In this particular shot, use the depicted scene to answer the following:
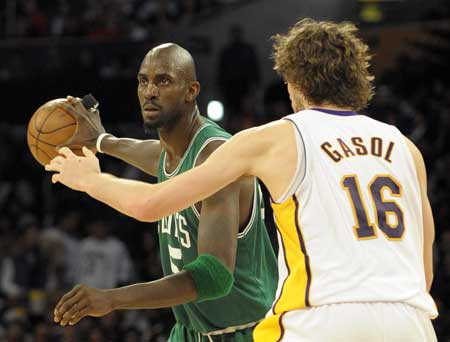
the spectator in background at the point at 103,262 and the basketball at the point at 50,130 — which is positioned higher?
the basketball at the point at 50,130

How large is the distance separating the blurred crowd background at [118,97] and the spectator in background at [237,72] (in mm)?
19

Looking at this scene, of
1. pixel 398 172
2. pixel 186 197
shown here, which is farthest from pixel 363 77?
pixel 186 197

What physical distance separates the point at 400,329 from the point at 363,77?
43.5 inches

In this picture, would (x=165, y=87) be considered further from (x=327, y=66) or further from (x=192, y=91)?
(x=327, y=66)

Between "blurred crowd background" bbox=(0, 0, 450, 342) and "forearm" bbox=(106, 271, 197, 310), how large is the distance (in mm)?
7207

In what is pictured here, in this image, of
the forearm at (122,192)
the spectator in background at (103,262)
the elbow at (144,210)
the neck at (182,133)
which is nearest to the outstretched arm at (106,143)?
the neck at (182,133)

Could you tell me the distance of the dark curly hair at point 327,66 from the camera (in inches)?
155

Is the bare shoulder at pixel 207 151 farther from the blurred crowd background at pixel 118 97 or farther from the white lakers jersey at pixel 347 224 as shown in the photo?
the blurred crowd background at pixel 118 97

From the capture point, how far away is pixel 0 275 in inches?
547

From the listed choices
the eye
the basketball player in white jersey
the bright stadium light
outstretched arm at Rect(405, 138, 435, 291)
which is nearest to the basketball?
the eye

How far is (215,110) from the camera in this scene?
15.0m

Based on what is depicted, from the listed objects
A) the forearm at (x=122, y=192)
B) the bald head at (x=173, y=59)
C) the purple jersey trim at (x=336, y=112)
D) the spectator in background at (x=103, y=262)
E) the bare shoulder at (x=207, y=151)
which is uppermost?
the bald head at (x=173, y=59)

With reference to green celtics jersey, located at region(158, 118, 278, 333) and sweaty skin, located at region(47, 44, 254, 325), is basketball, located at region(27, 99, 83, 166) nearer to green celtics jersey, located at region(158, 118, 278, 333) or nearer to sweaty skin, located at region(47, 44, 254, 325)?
sweaty skin, located at region(47, 44, 254, 325)

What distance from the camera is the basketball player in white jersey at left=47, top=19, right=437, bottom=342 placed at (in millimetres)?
3646
